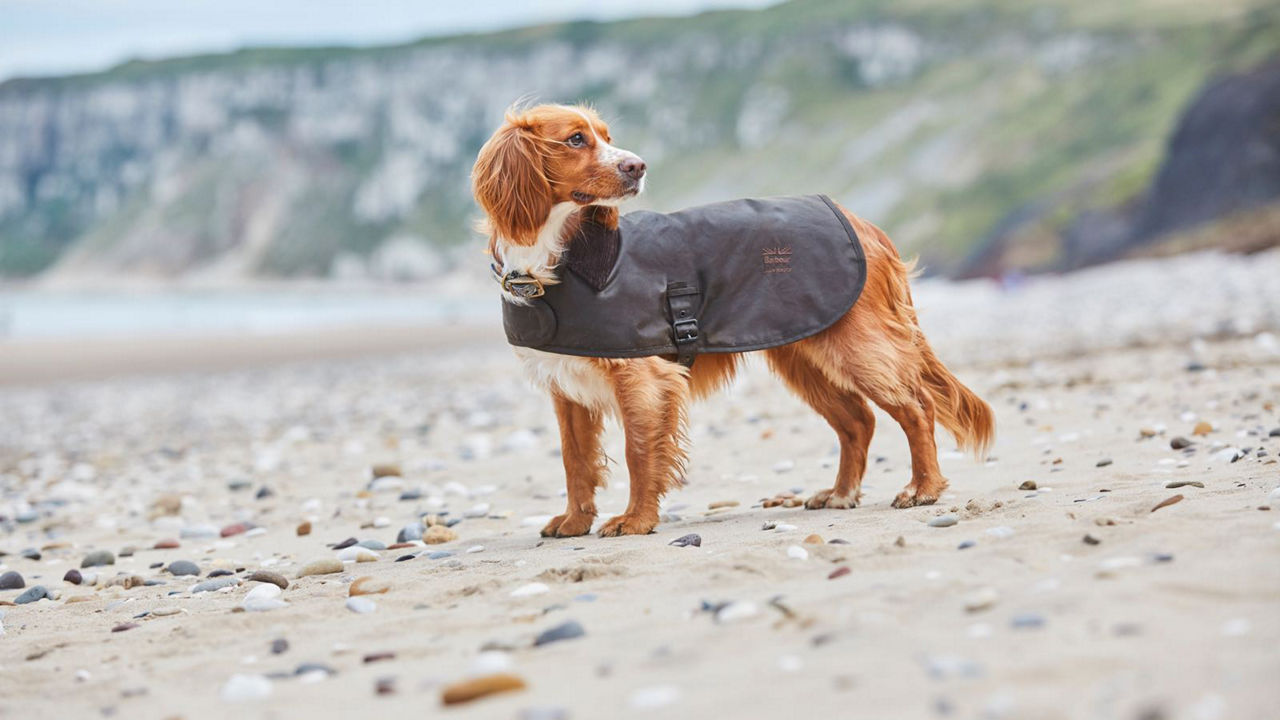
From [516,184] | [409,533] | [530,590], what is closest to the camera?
[530,590]

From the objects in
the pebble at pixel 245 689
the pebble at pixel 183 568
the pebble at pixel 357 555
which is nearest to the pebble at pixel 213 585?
the pebble at pixel 183 568

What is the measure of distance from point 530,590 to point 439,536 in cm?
172

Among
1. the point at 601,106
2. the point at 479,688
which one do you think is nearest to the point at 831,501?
the point at 479,688

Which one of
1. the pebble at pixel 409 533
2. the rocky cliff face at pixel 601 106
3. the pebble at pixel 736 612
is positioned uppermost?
the rocky cliff face at pixel 601 106

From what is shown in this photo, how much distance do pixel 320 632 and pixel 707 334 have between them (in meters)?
2.34

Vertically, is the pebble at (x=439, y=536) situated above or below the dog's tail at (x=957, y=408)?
below

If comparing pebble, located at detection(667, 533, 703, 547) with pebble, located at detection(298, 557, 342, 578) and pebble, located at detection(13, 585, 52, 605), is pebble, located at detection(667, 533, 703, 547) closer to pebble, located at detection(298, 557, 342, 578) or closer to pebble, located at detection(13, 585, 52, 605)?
pebble, located at detection(298, 557, 342, 578)

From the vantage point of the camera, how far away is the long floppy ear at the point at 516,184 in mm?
5020

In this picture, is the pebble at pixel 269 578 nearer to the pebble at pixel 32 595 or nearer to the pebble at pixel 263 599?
the pebble at pixel 263 599

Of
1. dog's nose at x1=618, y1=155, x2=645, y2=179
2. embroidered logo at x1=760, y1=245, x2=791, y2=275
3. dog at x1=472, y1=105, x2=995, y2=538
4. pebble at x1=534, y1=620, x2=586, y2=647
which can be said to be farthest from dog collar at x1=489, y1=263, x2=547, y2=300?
pebble at x1=534, y1=620, x2=586, y2=647

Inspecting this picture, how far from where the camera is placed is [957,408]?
5.59 metres

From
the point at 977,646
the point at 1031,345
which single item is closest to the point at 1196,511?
the point at 977,646

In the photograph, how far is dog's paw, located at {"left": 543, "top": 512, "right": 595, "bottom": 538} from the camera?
5402mm

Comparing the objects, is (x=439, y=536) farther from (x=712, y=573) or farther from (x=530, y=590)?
(x=712, y=573)
